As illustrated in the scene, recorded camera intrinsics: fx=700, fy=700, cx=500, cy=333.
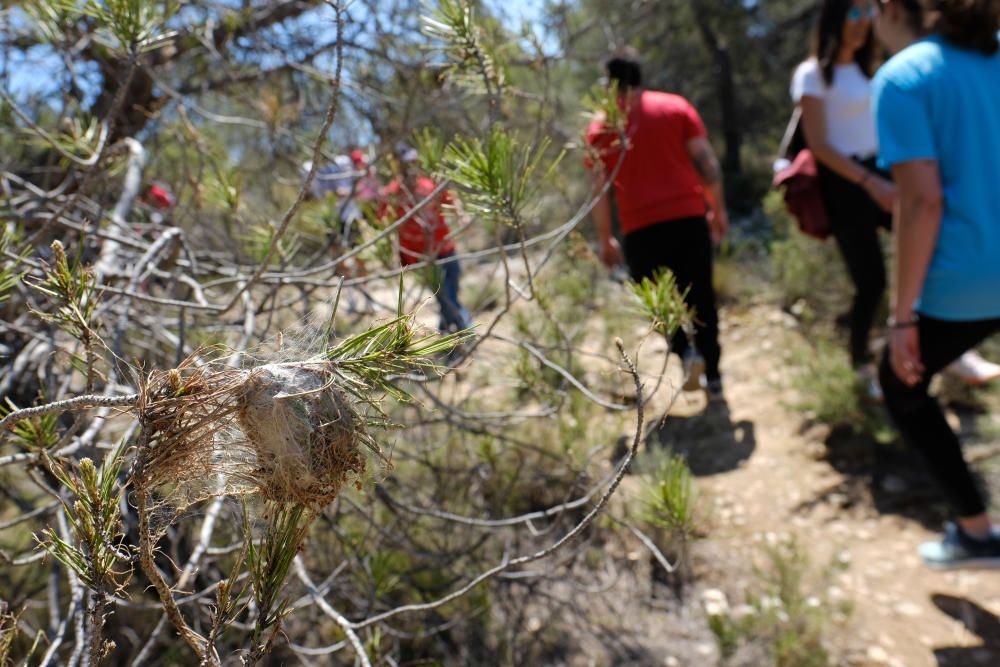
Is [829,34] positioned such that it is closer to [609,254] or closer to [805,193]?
[805,193]

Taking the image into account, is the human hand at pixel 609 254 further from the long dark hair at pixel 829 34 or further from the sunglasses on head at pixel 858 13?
the sunglasses on head at pixel 858 13

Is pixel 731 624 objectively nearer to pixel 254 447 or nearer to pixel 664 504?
pixel 664 504

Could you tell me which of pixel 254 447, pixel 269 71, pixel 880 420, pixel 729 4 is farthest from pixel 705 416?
pixel 729 4

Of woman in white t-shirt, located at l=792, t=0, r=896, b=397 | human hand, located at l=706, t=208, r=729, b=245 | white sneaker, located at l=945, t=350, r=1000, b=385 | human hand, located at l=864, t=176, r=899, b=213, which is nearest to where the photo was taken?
white sneaker, located at l=945, t=350, r=1000, b=385

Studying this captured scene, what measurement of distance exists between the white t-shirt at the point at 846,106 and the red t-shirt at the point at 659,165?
19.9 inches

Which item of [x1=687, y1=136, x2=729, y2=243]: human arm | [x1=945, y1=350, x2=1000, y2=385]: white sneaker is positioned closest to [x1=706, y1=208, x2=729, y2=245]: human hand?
[x1=687, y1=136, x2=729, y2=243]: human arm

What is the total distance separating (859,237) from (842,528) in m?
1.25

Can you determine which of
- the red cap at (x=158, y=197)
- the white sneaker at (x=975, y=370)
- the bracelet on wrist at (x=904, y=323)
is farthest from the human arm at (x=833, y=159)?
the red cap at (x=158, y=197)

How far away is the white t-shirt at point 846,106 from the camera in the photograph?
9.28 ft

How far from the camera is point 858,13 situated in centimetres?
285

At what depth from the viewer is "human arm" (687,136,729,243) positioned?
9.36ft

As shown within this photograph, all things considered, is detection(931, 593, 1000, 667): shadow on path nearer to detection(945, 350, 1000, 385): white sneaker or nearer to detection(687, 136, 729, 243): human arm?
detection(945, 350, 1000, 385): white sneaker

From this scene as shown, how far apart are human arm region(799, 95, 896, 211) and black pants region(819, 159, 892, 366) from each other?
0.41ft

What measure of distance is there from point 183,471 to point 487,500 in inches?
80.5
